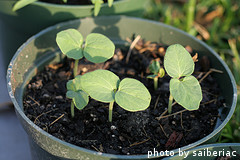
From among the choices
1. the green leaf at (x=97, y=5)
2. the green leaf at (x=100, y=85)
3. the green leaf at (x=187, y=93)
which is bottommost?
the green leaf at (x=187, y=93)

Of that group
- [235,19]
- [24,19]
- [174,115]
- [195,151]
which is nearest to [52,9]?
[24,19]

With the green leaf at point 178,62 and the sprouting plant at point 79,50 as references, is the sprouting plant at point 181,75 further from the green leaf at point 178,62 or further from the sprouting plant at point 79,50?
the sprouting plant at point 79,50

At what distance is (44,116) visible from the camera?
118 centimetres

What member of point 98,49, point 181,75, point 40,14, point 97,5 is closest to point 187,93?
point 181,75

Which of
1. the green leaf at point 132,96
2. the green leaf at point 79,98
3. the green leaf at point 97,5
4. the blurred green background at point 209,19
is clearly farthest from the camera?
the blurred green background at point 209,19

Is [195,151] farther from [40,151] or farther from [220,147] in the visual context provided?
[40,151]

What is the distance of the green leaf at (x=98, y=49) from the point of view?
1116 millimetres

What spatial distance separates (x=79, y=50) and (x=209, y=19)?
137 centimetres

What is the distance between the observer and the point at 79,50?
3.73ft

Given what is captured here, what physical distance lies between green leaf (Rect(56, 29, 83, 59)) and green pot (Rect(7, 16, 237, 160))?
0.19 meters

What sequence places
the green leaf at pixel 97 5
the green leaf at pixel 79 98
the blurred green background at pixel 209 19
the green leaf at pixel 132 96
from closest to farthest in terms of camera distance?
the green leaf at pixel 132 96
the green leaf at pixel 79 98
the green leaf at pixel 97 5
the blurred green background at pixel 209 19

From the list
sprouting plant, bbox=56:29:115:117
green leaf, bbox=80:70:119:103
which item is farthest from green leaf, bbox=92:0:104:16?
green leaf, bbox=80:70:119:103

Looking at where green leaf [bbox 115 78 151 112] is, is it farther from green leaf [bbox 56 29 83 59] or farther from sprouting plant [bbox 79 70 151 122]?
green leaf [bbox 56 29 83 59]

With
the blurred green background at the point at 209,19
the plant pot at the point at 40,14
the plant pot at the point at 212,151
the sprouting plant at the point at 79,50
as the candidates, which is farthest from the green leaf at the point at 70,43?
the blurred green background at the point at 209,19
